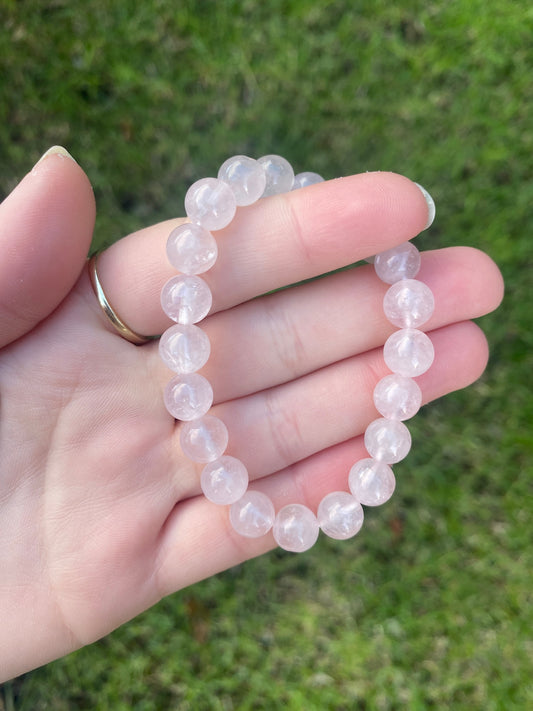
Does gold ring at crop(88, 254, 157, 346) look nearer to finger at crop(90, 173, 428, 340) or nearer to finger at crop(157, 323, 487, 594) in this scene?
finger at crop(90, 173, 428, 340)

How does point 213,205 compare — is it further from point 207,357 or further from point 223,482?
point 223,482

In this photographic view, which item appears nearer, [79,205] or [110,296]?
[79,205]

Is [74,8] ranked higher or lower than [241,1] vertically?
higher

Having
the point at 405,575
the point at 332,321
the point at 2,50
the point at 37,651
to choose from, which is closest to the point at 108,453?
the point at 37,651

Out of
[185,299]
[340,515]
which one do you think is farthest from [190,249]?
[340,515]

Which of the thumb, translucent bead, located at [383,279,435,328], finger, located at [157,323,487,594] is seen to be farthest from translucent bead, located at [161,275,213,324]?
translucent bead, located at [383,279,435,328]

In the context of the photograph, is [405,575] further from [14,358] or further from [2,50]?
[2,50]

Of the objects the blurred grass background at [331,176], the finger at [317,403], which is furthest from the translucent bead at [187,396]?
the blurred grass background at [331,176]
